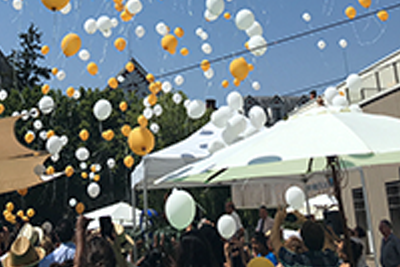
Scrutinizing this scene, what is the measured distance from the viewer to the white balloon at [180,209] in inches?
147

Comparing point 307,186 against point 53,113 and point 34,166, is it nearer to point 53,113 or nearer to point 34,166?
point 34,166

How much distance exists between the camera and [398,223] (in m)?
11.0

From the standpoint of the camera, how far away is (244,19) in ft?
17.1

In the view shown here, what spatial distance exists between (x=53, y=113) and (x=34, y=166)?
1515cm

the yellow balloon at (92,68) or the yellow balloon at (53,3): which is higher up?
the yellow balloon at (92,68)

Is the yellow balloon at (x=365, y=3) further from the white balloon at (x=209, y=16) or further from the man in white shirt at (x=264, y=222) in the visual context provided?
the man in white shirt at (x=264, y=222)

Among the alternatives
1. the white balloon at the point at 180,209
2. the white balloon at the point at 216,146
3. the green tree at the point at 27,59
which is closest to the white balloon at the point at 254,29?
the white balloon at the point at 216,146

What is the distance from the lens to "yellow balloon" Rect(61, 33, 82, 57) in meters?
4.98

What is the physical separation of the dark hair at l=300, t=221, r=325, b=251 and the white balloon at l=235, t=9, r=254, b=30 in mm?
3014

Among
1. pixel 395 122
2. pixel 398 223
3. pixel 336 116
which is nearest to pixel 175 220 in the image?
pixel 336 116

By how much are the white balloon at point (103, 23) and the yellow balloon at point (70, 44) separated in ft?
4.38

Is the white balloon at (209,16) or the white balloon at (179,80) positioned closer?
the white balloon at (209,16)

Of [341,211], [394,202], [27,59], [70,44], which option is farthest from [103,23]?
[27,59]

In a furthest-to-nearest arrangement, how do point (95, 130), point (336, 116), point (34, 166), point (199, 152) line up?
point (95, 130), point (199, 152), point (34, 166), point (336, 116)
